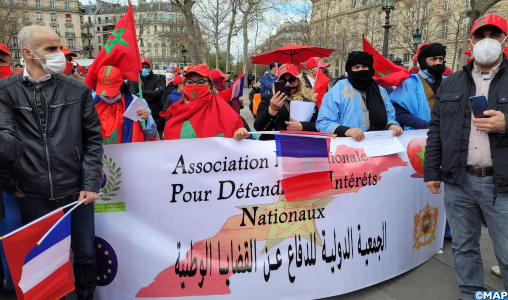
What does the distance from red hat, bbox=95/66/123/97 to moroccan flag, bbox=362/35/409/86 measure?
2.36 metres

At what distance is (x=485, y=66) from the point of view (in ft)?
7.68

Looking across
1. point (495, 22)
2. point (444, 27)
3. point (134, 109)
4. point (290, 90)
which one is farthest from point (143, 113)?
point (444, 27)

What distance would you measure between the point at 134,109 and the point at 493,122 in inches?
103

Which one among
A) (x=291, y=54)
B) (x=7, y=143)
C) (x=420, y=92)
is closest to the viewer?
(x=7, y=143)

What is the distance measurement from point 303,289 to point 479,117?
1652 millimetres

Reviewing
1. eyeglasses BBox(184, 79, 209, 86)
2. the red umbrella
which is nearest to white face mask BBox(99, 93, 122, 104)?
eyeglasses BBox(184, 79, 209, 86)

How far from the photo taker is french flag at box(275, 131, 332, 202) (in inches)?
108

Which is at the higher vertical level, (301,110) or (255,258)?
(301,110)

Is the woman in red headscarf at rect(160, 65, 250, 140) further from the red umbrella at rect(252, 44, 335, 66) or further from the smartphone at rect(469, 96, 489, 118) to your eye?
the red umbrella at rect(252, 44, 335, 66)

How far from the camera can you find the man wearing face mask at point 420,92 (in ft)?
12.3

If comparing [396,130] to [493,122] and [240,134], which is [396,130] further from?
[240,134]

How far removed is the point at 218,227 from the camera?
265 centimetres

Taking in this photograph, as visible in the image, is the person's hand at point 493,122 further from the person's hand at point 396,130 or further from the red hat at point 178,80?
the red hat at point 178,80

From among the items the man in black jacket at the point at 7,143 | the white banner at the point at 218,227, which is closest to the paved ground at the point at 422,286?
the white banner at the point at 218,227
